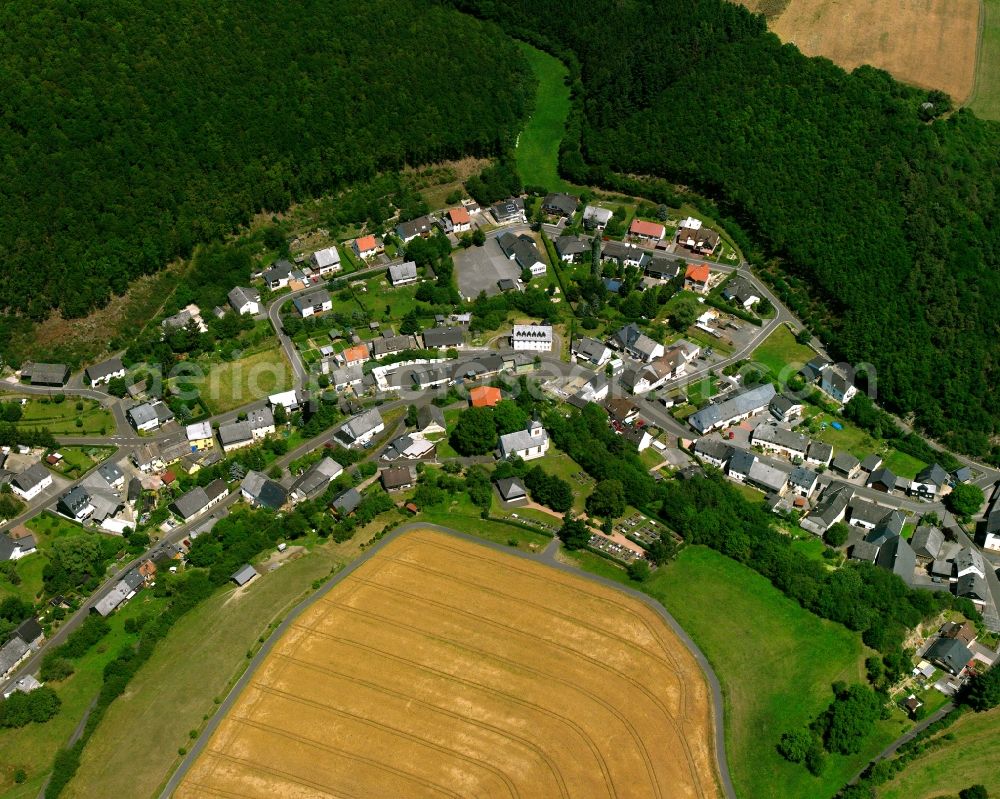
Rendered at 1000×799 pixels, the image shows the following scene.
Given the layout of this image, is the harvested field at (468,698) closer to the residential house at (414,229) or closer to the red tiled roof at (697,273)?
the red tiled roof at (697,273)

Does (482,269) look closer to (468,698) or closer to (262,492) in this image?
(262,492)

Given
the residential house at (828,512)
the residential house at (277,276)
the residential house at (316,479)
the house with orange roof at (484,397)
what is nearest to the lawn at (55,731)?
the residential house at (316,479)

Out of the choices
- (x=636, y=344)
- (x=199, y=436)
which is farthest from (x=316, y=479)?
(x=636, y=344)

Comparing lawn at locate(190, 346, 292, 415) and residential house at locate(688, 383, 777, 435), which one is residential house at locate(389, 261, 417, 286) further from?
residential house at locate(688, 383, 777, 435)

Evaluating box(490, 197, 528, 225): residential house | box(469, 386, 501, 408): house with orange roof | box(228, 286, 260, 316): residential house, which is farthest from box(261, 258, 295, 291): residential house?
box(469, 386, 501, 408): house with orange roof

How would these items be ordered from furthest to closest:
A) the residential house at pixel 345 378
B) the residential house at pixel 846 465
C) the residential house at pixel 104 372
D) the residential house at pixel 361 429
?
the residential house at pixel 104 372, the residential house at pixel 345 378, the residential house at pixel 361 429, the residential house at pixel 846 465
